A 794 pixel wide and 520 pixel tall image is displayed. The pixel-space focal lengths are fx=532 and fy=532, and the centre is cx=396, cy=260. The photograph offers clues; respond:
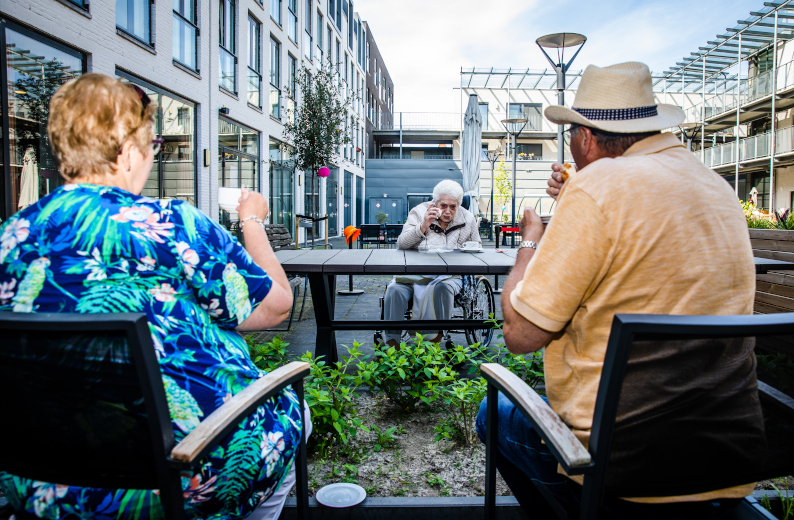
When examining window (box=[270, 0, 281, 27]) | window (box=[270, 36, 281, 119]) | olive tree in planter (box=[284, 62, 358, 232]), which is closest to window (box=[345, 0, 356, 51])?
window (box=[270, 0, 281, 27])

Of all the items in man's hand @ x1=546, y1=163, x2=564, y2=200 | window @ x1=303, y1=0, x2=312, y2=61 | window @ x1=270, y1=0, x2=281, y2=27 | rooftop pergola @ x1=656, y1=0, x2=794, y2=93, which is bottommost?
man's hand @ x1=546, y1=163, x2=564, y2=200

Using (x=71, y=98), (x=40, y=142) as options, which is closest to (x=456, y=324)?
(x=71, y=98)

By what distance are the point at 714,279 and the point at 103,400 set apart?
4.13 feet

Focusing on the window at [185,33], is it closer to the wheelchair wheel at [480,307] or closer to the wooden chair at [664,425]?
the wheelchair wheel at [480,307]

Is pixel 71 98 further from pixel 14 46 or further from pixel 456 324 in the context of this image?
pixel 14 46

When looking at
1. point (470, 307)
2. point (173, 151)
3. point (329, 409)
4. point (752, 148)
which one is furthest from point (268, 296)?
point (752, 148)

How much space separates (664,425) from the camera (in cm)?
103

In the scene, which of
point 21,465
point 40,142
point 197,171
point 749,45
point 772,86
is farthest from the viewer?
point 749,45

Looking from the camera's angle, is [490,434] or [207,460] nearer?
[207,460]

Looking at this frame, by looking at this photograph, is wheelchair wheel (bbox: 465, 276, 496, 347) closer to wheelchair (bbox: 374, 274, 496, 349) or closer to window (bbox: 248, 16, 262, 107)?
wheelchair (bbox: 374, 274, 496, 349)

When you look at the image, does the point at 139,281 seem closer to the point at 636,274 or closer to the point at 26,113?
the point at 636,274

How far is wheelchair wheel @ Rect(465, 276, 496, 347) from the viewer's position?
4602 millimetres

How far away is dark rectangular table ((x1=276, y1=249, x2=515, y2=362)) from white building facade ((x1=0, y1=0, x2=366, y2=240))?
112cm

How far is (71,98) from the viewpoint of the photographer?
124 cm
